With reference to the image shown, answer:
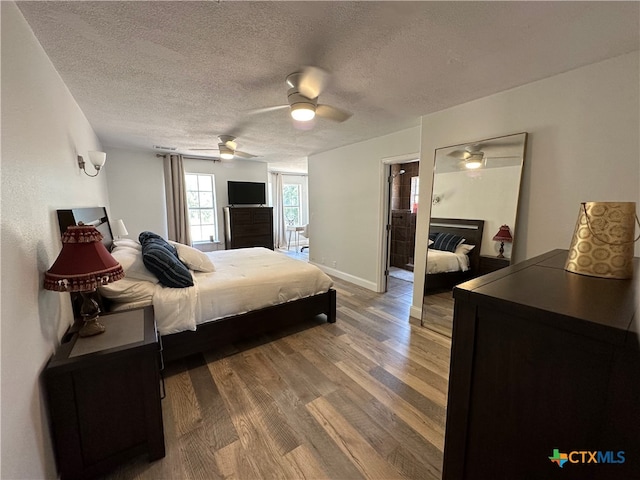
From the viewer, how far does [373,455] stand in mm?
1493

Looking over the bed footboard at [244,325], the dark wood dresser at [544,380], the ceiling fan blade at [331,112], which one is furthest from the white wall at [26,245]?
the ceiling fan blade at [331,112]

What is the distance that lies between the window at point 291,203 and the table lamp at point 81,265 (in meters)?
6.91

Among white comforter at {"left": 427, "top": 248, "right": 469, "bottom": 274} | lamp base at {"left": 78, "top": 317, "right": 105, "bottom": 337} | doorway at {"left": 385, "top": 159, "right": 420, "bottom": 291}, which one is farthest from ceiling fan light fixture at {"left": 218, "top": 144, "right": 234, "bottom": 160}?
doorway at {"left": 385, "top": 159, "right": 420, "bottom": 291}

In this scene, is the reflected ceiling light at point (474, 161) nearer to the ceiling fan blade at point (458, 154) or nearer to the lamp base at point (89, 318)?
the ceiling fan blade at point (458, 154)

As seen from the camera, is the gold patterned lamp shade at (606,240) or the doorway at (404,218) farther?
the doorway at (404,218)

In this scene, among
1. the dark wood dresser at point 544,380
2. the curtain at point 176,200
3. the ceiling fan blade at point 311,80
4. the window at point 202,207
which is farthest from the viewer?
the window at point 202,207

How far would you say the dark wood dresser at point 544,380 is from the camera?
62cm

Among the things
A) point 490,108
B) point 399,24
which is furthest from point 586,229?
point 490,108

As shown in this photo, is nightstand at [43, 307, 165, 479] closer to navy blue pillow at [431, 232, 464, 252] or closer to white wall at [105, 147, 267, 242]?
navy blue pillow at [431, 232, 464, 252]

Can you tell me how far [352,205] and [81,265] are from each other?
3.75m

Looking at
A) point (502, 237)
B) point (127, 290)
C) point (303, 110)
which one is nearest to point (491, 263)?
point (502, 237)

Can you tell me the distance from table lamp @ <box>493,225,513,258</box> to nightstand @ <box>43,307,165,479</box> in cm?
278

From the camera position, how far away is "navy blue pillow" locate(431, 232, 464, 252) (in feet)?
9.23

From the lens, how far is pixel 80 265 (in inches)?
48.0
